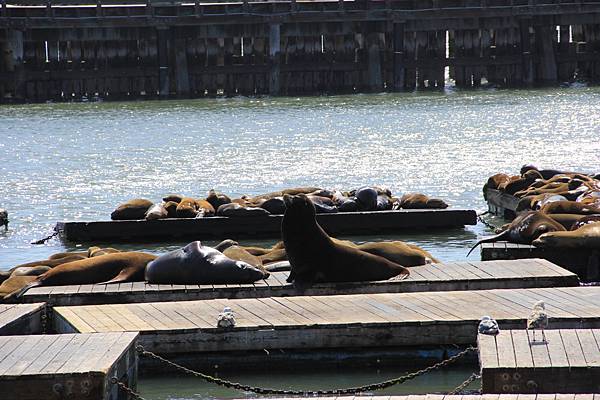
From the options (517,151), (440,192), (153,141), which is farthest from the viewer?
(153,141)

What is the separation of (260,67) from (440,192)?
750 inches

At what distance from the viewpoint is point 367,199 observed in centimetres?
1656

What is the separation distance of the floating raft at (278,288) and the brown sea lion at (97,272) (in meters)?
0.17

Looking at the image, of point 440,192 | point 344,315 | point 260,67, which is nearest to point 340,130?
point 260,67

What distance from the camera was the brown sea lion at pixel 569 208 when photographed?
13.3 metres

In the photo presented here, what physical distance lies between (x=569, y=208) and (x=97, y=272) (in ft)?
16.5

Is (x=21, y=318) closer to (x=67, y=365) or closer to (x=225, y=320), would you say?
(x=225, y=320)

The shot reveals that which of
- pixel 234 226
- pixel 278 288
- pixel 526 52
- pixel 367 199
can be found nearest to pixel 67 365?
pixel 278 288

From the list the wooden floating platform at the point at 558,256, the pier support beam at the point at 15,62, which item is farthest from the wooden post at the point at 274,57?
the wooden floating platform at the point at 558,256

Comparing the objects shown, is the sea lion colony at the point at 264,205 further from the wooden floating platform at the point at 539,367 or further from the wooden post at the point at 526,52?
the wooden post at the point at 526,52

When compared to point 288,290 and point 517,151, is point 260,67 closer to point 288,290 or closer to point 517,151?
point 517,151

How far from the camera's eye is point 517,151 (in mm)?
26859

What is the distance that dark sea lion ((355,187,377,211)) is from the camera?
16.5m

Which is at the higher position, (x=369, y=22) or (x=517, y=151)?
(x=369, y=22)
